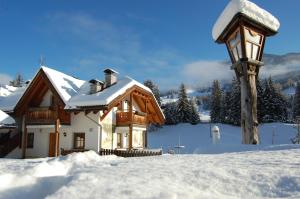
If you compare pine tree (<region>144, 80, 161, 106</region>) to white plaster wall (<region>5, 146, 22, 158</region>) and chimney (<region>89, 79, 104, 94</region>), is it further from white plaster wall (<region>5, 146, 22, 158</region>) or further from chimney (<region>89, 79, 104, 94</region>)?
white plaster wall (<region>5, 146, 22, 158</region>)

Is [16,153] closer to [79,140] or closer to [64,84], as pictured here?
[79,140]

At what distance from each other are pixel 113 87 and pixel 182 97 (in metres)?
33.8

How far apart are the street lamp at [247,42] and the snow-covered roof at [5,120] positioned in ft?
69.1

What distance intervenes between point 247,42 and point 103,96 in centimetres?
1521

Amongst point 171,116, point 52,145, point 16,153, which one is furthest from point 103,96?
point 171,116

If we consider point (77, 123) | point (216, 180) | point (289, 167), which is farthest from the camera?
point (77, 123)

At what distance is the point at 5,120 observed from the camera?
84.1 ft

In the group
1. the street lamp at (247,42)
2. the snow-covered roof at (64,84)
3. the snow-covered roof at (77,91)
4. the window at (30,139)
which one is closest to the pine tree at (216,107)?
the snow-covered roof at (77,91)

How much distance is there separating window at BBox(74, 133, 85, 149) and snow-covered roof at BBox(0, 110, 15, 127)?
573 cm

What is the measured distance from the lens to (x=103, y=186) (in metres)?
4.72

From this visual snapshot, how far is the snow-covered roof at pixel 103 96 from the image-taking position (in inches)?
890

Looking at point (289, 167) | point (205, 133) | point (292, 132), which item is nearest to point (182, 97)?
point (205, 133)

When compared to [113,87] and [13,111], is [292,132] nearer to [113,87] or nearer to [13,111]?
[113,87]

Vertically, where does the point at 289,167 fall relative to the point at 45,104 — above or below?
below
